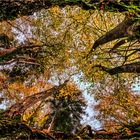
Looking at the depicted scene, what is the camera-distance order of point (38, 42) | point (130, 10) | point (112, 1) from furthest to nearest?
1. point (38, 42)
2. point (112, 1)
3. point (130, 10)

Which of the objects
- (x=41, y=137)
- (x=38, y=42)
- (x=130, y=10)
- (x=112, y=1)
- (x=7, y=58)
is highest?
(x=38, y=42)

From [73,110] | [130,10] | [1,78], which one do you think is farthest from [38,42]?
[130,10]

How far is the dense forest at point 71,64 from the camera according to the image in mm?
11023

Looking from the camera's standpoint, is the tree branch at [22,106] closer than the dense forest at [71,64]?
No

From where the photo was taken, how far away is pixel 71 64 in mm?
22641

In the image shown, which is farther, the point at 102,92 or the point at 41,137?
the point at 102,92

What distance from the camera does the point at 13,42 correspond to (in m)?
26.1

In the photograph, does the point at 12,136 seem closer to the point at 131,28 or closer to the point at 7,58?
the point at 131,28

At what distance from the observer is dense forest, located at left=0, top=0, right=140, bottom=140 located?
11.0 metres

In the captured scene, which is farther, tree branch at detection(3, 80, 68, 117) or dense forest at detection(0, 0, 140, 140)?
tree branch at detection(3, 80, 68, 117)

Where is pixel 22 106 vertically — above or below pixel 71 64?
below

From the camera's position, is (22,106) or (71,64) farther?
(71,64)

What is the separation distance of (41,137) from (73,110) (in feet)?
74.0

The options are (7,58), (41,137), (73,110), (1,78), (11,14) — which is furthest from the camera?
Result: (73,110)
